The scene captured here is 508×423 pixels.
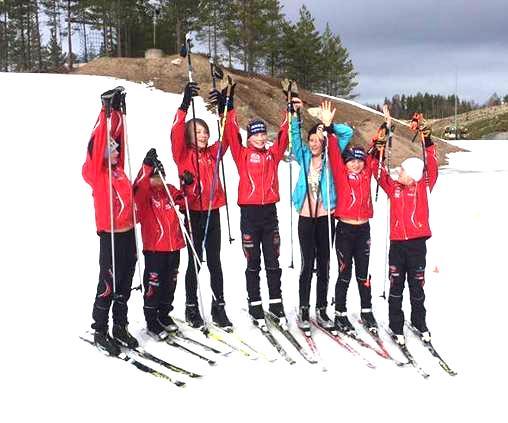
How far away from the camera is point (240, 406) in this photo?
14.0ft

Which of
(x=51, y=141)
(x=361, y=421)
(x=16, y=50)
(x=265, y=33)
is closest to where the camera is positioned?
(x=361, y=421)

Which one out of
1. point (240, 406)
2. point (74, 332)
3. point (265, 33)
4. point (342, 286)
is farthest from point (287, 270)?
point (265, 33)

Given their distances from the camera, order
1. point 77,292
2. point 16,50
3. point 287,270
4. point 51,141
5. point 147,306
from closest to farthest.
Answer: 1. point 147,306
2. point 77,292
3. point 287,270
4. point 51,141
5. point 16,50

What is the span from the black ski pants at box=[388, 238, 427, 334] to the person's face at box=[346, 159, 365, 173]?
0.83 metres

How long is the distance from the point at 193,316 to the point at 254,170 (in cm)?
173

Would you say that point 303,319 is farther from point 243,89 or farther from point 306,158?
point 243,89

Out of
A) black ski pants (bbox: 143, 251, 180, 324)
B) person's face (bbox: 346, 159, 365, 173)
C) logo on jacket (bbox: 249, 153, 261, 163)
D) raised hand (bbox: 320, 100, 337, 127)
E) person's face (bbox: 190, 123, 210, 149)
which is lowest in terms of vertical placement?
black ski pants (bbox: 143, 251, 180, 324)

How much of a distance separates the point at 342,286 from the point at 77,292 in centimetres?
347

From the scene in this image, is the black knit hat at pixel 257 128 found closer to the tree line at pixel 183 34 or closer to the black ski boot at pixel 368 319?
the black ski boot at pixel 368 319

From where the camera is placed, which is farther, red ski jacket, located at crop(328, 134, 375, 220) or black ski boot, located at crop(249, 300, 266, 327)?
black ski boot, located at crop(249, 300, 266, 327)

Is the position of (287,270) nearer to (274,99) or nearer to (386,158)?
(386,158)

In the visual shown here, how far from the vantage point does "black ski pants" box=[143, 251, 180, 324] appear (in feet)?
17.7

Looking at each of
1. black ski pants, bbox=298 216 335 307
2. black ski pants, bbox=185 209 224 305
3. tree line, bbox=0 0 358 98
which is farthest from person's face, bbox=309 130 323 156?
tree line, bbox=0 0 358 98

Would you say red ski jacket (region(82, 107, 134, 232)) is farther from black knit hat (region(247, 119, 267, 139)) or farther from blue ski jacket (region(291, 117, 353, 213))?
blue ski jacket (region(291, 117, 353, 213))
